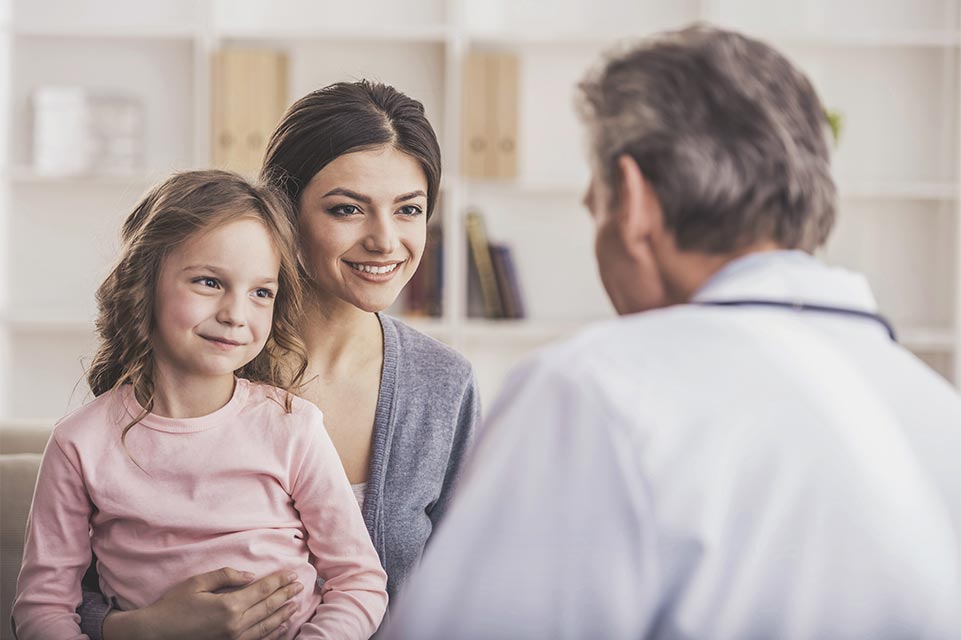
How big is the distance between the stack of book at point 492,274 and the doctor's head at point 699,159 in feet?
9.37

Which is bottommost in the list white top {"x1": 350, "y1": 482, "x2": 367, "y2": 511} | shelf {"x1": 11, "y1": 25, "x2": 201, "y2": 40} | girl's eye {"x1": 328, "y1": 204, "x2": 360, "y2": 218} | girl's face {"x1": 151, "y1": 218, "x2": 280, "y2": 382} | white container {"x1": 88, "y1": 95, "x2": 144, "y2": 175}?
white top {"x1": 350, "y1": 482, "x2": 367, "y2": 511}

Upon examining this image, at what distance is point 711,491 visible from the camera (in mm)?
836

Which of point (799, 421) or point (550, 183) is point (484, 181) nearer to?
point (550, 183)

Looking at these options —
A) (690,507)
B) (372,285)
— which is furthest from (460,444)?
(690,507)

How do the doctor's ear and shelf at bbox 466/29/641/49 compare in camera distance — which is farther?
shelf at bbox 466/29/641/49

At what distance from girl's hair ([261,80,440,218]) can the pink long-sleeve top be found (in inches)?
15.1

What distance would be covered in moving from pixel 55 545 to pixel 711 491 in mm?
842

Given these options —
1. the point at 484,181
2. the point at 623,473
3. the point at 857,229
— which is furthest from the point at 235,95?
the point at 623,473

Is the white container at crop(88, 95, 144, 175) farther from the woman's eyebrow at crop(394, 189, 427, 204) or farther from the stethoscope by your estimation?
the stethoscope

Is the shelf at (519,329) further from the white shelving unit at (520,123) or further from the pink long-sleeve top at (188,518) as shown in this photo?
the pink long-sleeve top at (188,518)

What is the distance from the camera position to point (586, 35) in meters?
3.83

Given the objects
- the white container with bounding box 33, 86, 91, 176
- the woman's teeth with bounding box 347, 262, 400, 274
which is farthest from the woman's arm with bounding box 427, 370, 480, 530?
the white container with bounding box 33, 86, 91, 176

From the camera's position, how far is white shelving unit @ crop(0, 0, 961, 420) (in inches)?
156

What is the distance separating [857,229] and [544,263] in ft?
3.65
